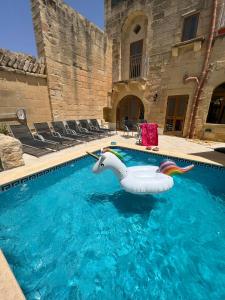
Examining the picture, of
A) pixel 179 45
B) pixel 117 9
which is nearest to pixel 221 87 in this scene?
pixel 179 45

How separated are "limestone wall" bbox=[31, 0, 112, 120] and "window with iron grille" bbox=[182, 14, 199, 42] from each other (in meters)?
5.50

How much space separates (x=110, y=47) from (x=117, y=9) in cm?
243

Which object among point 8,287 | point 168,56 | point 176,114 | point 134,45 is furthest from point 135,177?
point 134,45

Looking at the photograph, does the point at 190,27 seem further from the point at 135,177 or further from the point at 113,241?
the point at 113,241

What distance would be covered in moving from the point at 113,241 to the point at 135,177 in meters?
1.31

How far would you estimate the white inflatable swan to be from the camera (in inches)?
117

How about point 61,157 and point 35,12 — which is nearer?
point 61,157

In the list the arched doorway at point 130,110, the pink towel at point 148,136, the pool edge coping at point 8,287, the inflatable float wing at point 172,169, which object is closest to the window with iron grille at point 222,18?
the pink towel at point 148,136

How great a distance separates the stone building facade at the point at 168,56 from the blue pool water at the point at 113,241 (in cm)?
663

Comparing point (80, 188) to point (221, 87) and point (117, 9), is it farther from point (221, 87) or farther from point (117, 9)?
point (117, 9)

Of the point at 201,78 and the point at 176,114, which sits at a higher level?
the point at 201,78

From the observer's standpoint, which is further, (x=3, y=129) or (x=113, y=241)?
(x=3, y=129)

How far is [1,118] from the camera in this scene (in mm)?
6578

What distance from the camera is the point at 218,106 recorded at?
1014 cm
